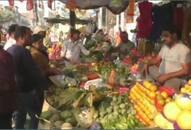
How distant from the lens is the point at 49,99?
6398mm

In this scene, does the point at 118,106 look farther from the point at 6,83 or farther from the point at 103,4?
the point at 103,4

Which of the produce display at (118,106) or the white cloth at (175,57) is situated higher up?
the white cloth at (175,57)

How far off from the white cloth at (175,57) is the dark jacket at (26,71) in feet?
6.06

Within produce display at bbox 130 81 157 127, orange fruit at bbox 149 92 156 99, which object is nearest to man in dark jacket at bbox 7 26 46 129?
produce display at bbox 130 81 157 127

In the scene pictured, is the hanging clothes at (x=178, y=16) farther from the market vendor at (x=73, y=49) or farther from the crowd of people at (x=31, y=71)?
the market vendor at (x=73, y=49)

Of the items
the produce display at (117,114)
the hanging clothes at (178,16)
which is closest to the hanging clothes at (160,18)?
the hanging clothes at (178,16)

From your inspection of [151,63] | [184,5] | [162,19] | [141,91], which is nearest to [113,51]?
[162,19]

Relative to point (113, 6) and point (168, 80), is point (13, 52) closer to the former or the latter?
point (168, 80)

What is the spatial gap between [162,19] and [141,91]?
5933mm

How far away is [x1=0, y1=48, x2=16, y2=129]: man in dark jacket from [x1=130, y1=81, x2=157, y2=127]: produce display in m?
1.41

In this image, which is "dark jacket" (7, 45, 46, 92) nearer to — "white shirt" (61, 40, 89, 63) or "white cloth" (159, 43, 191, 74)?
"white cloth" (159, 43, 191, 74)

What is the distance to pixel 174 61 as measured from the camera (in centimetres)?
654

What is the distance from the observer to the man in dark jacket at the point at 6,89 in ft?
16.8

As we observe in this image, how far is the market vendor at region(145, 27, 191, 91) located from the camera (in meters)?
6.25
